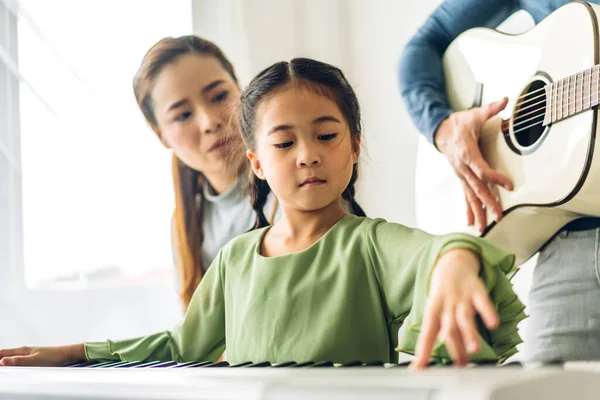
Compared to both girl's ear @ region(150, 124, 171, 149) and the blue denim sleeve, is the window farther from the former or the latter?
the blue denim sleeve

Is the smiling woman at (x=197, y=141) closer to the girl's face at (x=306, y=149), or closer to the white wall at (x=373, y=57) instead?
the white wall at (x=373, y=57)

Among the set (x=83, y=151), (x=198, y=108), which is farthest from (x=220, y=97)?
(x=83, y=151)

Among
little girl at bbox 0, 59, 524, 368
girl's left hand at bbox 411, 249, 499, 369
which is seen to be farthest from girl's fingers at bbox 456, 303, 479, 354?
little girl at bbox 0, 59, 524, 368

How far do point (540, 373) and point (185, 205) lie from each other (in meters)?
1.30

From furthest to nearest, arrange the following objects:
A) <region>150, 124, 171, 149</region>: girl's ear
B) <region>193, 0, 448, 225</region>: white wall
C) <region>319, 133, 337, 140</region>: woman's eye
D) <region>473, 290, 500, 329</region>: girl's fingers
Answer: <region>150, 124, 171, 149</region>: girl's ear, <region>193, 0, 448, 225</region>: white wall, <region>319, 133, 337, 140</region>: woman's eye, <region>473, 290, 500, 329</region>: girl's fingers

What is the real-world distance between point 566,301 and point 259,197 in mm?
593

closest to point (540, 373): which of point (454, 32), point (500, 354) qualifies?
point (500, 354)

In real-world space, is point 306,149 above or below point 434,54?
below

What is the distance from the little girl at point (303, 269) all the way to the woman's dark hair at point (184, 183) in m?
0.66

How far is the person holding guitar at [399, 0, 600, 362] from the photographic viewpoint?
1012 mm

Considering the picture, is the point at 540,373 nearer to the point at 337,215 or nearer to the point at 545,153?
the point at 337,215

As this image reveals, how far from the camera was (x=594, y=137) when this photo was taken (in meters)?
0.96

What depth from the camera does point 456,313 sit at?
533mm

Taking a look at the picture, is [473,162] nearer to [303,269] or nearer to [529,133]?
[529,133]
